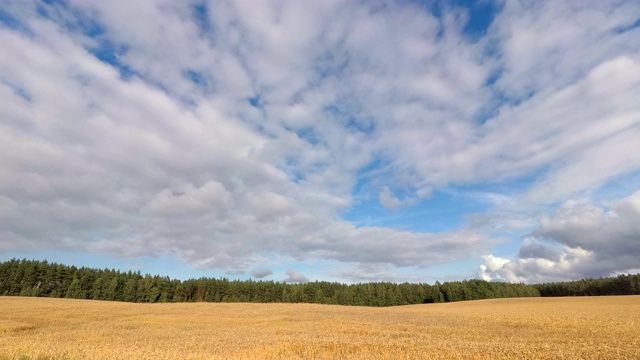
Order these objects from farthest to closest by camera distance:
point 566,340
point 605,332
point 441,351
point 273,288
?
point 273,288
point 605,332
point 566,340
point 441,351

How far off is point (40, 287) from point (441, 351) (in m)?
147

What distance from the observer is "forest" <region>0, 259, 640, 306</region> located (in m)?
125

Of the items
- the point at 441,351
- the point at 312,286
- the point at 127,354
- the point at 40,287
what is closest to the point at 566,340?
the point at 441,351

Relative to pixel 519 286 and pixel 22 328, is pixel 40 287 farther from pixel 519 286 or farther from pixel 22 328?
pixel 519 286

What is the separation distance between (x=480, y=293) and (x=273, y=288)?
83.5 meters

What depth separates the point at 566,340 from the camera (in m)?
24.3

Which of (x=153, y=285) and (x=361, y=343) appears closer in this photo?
(x=361, y=343)

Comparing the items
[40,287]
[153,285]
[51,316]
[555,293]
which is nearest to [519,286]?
[555,293]

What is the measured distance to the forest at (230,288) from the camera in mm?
125125

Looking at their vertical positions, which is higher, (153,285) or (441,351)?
(153,285)

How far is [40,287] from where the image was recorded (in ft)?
406

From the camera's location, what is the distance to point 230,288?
143 metres

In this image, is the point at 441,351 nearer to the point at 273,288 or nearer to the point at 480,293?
the point at 273,288

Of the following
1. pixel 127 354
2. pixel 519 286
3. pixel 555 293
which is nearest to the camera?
pixel 127 354
